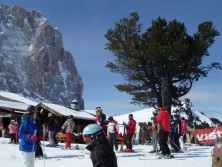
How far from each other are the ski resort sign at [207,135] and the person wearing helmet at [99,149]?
20933mm

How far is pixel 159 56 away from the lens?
29250 millimetres

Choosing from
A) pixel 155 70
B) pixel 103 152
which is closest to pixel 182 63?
pixel 155 70

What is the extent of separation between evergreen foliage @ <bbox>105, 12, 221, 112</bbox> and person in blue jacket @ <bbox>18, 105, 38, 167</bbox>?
69.6 ft

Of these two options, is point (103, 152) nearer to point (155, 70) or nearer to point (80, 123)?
point (155, 70)

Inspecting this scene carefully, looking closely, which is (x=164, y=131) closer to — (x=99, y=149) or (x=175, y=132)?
(x=175, y=132)

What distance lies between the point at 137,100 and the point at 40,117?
1820 centimetres

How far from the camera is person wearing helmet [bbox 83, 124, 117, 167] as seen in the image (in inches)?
177

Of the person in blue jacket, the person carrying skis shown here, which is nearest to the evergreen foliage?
the person carrying skis

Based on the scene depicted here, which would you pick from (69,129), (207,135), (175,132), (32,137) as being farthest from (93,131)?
(207,135)

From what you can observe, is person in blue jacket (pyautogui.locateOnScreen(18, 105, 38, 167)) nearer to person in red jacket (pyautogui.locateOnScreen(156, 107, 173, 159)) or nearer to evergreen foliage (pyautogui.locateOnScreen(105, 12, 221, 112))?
person in red jacket (pyautogui.locateOnScreen(156, 107, 173, 159))

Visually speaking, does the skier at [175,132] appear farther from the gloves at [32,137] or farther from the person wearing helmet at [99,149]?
the person wearing helmet at [99,149]

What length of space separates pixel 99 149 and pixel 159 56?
25.2 m

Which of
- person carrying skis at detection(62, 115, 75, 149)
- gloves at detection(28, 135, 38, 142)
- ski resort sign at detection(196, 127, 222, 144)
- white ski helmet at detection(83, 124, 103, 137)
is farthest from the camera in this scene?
ski resort sign at detection(196, 127, 222, 144)

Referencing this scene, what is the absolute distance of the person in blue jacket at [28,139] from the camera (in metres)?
8.15
